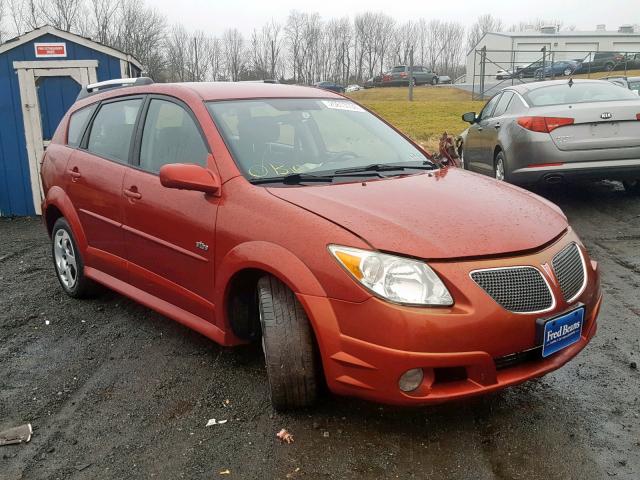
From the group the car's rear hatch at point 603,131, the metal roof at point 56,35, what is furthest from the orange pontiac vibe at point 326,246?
the metal roof at point 56,35

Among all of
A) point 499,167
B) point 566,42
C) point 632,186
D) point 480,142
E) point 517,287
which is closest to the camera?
point 517,287

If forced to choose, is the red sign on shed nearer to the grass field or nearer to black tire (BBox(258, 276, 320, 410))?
the grass field

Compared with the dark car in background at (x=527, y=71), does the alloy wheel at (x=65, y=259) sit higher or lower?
lower

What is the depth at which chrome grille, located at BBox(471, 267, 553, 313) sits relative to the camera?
2646 millimetres

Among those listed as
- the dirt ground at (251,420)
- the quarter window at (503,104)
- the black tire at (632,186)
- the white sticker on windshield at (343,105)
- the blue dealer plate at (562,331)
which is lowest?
the dirt ground at (251,420)

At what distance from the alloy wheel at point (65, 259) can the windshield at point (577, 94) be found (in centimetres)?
556

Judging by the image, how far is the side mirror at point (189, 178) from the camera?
10.8ft

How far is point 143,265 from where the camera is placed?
3996mm

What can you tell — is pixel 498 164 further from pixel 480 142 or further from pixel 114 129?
pixel 114 129

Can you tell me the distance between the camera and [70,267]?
16.7ft

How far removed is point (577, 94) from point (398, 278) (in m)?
6.00

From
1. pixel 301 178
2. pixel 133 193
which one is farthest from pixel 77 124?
pixel 301 178

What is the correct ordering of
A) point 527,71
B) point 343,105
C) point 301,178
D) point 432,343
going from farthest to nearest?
point 527,71, point 343,105, point 301,178, point 432,343

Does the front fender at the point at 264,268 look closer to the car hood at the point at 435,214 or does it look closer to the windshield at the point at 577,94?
the car hood at the point at 435,214
